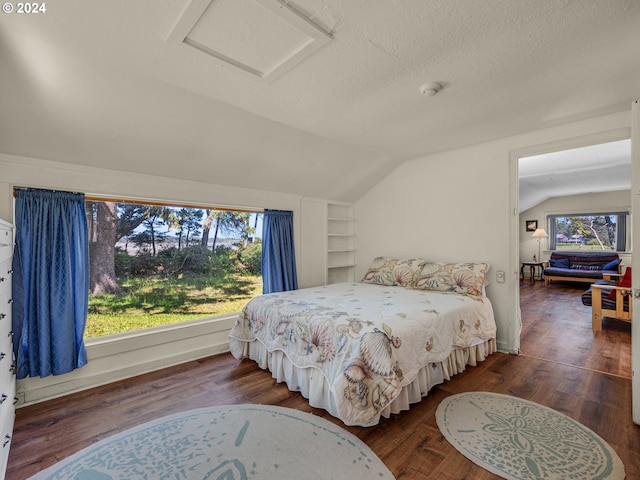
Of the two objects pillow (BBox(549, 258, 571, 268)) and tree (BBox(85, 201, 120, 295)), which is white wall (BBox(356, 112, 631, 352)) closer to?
tree (BBox(85, 201, 120, 295))

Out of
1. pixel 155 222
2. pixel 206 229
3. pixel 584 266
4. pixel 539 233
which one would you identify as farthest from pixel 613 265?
pixel 155 222

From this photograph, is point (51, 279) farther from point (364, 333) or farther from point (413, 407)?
point (413, 407)

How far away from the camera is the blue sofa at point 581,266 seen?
6.89 metres

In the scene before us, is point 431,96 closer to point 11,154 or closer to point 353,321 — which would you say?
point 353,321

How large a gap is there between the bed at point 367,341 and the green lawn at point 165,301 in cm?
72

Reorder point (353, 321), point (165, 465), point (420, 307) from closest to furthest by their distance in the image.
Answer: point (165, 465), point (353, 321), point (420, 307)

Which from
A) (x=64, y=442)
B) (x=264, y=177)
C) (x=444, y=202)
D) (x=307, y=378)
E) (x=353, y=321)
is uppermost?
(x=264, y=177)

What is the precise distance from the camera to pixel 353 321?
7.07 ft

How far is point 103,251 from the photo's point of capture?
111 inches

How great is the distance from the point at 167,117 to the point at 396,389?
2573 mm

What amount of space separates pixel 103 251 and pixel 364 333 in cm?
252

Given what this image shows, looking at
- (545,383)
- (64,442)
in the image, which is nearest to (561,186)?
(545,383)

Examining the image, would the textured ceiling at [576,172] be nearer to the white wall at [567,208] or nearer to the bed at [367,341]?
the white wall at [567,208]

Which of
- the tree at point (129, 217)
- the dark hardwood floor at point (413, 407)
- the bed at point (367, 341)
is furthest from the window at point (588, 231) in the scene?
the tree at point (129, 217)
